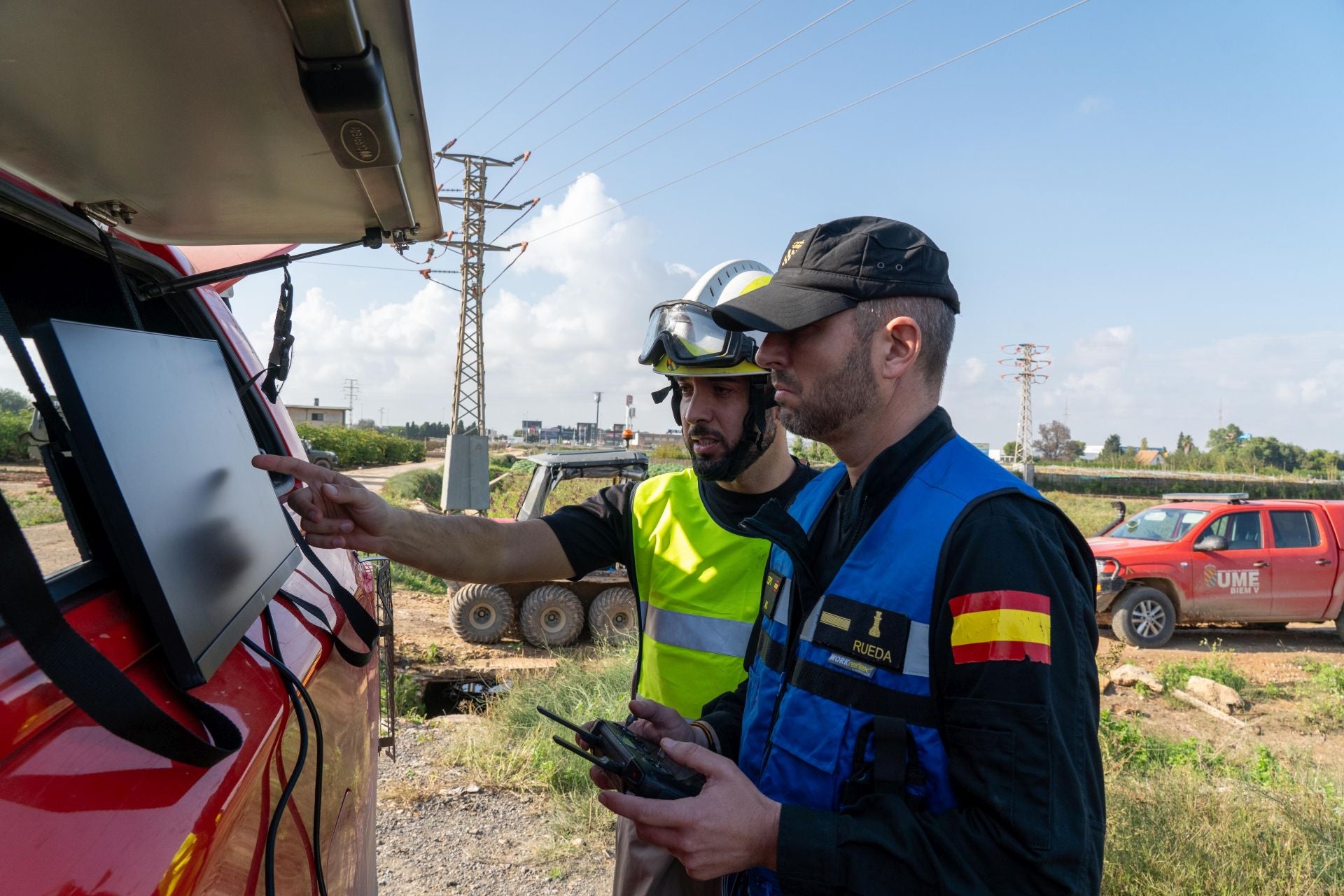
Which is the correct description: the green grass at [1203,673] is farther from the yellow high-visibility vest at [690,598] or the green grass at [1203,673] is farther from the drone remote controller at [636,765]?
the drone remote controller at [636,765]

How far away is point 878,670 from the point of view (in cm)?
130

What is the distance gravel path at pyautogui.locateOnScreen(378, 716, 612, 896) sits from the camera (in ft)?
12.0

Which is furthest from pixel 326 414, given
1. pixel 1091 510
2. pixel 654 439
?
pixel 1091 510

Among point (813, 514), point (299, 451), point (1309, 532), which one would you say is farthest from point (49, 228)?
point (1309, 532)

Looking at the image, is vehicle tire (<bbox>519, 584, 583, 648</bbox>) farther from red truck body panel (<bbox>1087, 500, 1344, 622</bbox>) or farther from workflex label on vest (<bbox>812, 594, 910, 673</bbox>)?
workflex label on vest (<bbox>812, 594, 910, 673</bbox>)

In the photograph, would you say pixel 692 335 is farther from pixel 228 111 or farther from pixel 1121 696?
pixel 1121 696

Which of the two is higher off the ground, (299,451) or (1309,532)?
(299,451)

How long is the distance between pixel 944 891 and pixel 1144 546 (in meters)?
10.7

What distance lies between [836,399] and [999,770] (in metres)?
0.69

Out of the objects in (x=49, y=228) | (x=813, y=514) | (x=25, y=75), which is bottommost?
(x=813, y=514)

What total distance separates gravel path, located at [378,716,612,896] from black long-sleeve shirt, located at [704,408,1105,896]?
279 centimetres

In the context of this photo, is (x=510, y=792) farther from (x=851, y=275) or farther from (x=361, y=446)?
(x=361, y=446)

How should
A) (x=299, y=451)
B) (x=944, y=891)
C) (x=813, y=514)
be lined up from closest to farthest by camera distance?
(x=944, y=891) → (x=813, y=514) → (x=299, y=451)

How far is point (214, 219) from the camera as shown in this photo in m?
1.87
